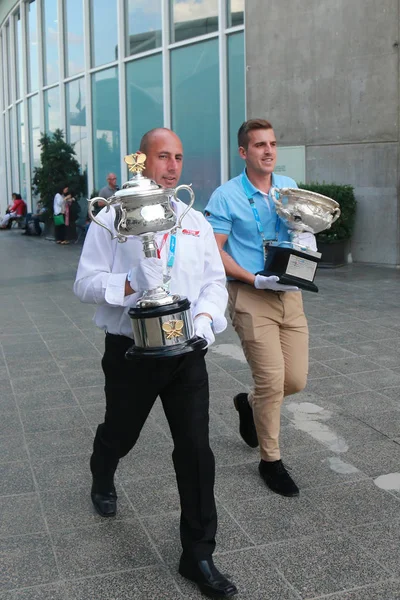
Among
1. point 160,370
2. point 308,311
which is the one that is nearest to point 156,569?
point 160,370

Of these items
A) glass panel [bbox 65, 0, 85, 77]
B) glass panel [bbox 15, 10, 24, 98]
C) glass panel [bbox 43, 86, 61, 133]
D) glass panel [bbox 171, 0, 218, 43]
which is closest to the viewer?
glass panel [bbox 171, 0, 218, 43]

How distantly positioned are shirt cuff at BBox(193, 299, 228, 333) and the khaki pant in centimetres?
83

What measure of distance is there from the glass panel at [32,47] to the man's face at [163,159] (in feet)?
86.2

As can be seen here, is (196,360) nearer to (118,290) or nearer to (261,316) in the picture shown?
(118,290)

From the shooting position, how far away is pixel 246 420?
4.82 m

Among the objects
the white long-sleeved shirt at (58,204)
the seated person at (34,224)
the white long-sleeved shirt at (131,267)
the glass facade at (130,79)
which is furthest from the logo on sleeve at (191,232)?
the seated person at (34,224)

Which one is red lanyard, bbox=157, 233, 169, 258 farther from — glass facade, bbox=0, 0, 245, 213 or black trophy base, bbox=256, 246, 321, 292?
glass facade, bbox=0, 0, 245, 213

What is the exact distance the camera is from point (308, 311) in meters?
9.72

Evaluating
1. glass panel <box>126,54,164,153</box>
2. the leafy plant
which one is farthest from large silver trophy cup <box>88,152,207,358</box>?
the leafy plant

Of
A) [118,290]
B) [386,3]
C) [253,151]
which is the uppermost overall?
[386,3]

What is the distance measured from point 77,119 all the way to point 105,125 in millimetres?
2650

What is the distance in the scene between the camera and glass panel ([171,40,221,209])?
1662cm

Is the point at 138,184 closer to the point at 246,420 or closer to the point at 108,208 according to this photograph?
the point at 108,208

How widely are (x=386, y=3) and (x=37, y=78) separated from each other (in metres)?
18.2
